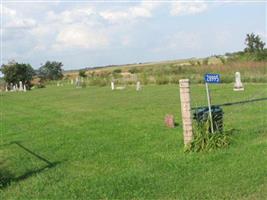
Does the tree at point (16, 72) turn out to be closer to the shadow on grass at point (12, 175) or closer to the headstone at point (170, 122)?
the headstone at point (170, 122)

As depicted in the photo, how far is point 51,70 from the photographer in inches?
3423

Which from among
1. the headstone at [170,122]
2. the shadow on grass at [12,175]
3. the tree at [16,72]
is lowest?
the shadow on grass at [12,175]

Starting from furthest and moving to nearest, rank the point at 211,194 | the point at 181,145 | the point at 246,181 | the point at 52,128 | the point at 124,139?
1. the point at 52,128
2. the point at 124,139
3. the point at 181,145
4. the point at 246,181
5. the point at 211,194

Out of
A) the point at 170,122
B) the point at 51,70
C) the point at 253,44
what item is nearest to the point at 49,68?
the point at 51,70

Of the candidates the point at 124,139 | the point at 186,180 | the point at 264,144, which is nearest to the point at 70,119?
the point at 124,139

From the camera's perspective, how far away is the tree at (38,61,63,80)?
85.8m

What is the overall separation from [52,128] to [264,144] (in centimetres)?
809

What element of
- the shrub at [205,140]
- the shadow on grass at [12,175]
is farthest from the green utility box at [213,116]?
the shadow on grass at [12,175]

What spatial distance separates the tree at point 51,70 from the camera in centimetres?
8575

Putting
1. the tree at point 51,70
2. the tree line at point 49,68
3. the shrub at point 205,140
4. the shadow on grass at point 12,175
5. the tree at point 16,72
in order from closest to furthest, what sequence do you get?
the shadow on grass at point 12,175 → the shrub at point 205,140 → the tree line at point 49,68 → the tree at point 16,72 → the tree at point 51,70

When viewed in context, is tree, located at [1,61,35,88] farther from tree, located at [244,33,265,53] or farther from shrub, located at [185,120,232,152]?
shrub, located at [185,120,232,152]

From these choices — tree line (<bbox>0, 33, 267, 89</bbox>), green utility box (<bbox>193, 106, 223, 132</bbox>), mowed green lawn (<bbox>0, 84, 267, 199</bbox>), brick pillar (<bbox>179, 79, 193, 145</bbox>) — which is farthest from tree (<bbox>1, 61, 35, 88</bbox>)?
brick pillar (<bbox>179, 79, 193, 145</bbox>)

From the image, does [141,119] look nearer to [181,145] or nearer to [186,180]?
[181,145]

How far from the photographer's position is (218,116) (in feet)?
36.6
